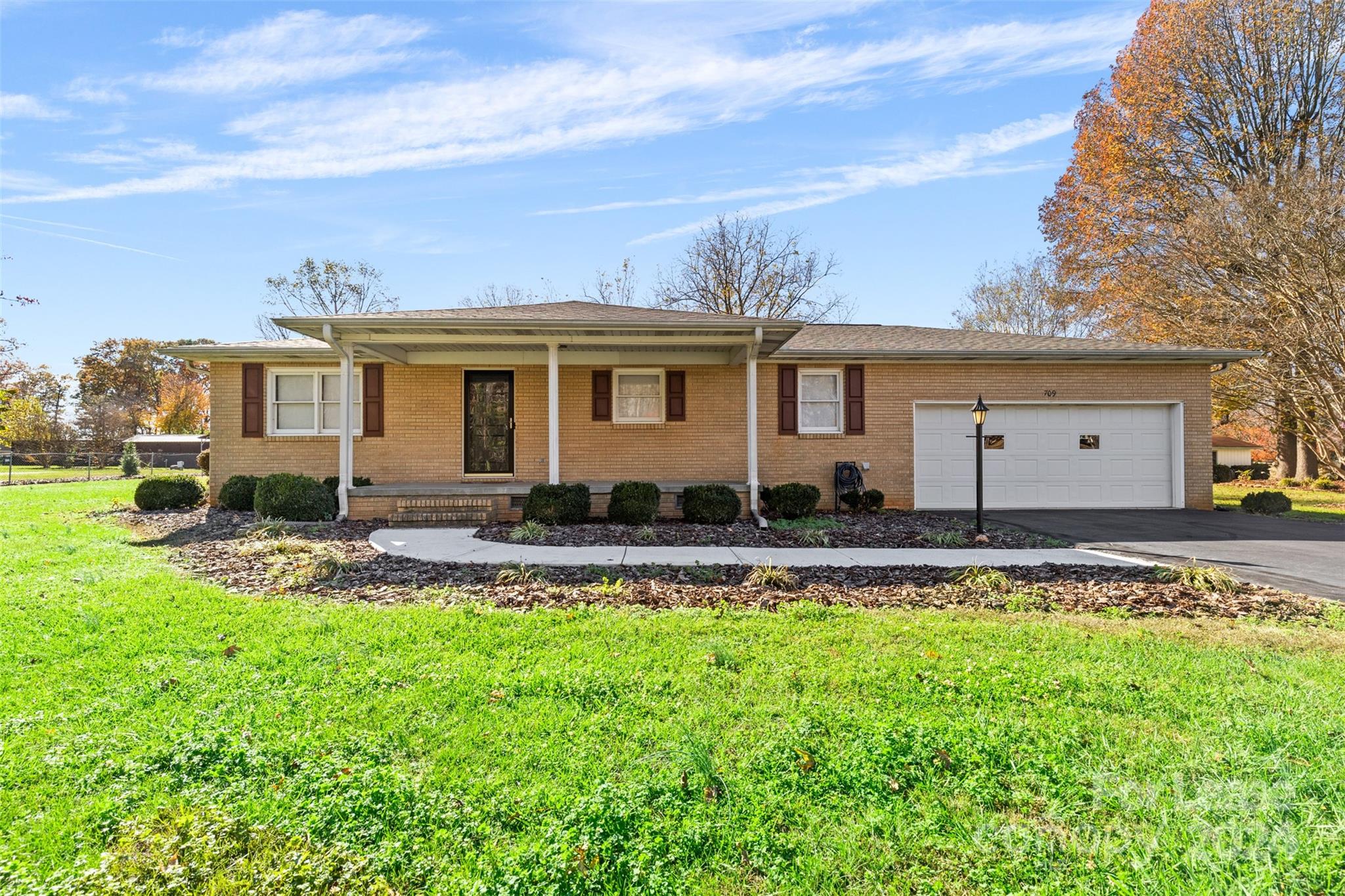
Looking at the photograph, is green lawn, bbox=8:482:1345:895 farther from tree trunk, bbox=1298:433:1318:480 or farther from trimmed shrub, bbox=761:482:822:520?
tree trunk, bbox=1298:433:1318:480

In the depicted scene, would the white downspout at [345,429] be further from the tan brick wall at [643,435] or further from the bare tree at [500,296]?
the bare tree at [500,296]

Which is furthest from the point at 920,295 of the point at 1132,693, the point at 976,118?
the point at 1132,693

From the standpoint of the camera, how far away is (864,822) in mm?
2160

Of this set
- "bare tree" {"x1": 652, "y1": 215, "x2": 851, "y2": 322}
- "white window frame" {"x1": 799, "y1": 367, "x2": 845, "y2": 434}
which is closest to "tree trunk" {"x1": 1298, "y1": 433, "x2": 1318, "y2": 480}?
"bare tree" {"x1": 652, "y1": 215, "x2": 851, "y2": 322}

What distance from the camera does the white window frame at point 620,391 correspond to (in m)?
12.2

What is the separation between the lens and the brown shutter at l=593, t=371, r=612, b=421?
12180 mm

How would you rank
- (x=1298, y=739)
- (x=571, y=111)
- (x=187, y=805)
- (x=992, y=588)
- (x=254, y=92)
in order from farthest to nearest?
1. (x=571, y=111)
2. (x=254, y=92)
3. (x=992, y=588)
4. (x=1298, y=739)
5. (x=187, y=805)

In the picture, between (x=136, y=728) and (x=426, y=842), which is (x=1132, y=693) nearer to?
(x=426, y=842)

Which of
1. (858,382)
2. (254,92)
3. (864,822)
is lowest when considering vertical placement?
(864,822)

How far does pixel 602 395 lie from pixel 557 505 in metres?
3.26

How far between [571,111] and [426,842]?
11.1m

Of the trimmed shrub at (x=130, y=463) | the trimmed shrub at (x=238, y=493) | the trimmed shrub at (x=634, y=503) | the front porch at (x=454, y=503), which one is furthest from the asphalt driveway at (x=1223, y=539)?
the trimmed shrub at (x=130, y=463)

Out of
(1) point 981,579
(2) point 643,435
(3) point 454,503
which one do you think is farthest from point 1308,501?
(3) point 454,503

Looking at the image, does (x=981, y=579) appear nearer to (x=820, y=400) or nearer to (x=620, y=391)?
(x=820, y=400)
